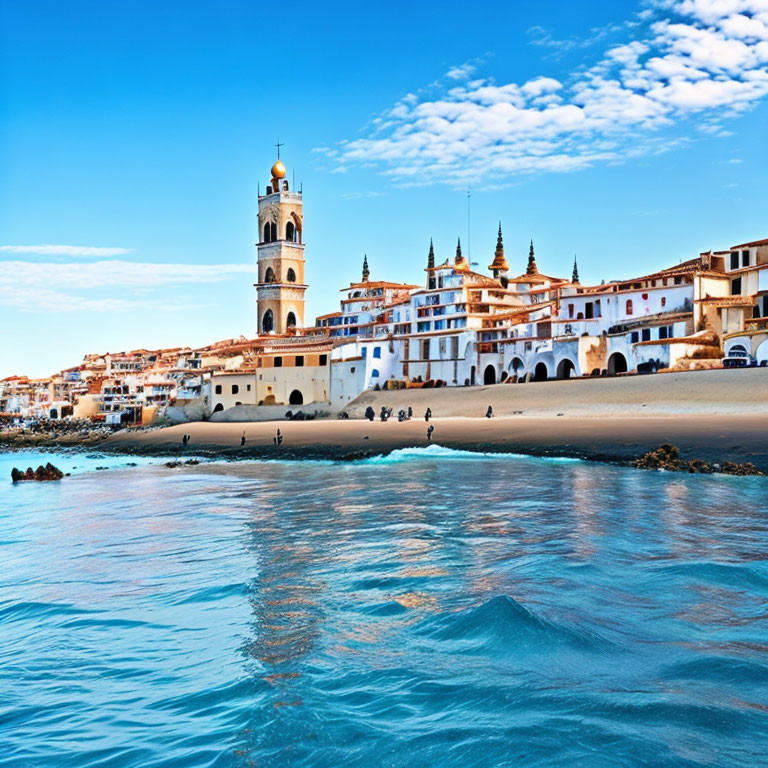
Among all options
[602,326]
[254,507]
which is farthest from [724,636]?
[602,326]

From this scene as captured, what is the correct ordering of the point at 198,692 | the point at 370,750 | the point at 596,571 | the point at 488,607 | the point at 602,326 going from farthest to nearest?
the point at 602,326 < the point at 596,571 < the point at 488,607 < the point at 198,692 < the point at 370,750

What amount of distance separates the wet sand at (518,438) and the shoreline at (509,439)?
3 cm

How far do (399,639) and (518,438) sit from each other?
84.1 feet

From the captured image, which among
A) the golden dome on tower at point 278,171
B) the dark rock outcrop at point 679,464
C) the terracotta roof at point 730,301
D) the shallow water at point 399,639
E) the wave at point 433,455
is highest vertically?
the golden dome on tower at point 278,171

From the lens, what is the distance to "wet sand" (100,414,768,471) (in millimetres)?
25375

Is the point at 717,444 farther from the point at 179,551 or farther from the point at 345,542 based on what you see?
the point at 179,551

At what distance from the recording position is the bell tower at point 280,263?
103438 millimetres

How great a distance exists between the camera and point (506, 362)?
199ft

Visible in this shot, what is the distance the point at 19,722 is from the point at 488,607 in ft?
17.1

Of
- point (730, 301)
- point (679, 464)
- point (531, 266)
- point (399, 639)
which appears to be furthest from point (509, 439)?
point (531, 266)

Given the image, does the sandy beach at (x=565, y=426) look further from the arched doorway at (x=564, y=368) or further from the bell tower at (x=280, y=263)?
the bell tower at (x=280, y=263)

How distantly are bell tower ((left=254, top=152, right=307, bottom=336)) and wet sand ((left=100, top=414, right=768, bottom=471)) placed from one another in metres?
48.1

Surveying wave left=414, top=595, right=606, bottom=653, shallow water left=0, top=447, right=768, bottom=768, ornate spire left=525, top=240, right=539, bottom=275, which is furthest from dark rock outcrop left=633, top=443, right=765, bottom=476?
ornate spire left=525, top=240, right=539, bottom=275

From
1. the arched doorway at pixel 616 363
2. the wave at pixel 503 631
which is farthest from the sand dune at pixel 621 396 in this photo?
the wave at pixel 503 631
